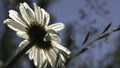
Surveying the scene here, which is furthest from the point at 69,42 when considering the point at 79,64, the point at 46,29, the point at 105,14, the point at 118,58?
the point at 118,58

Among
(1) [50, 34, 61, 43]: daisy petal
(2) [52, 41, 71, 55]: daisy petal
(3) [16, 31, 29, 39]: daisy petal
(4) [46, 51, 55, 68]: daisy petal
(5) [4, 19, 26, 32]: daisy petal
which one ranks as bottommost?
(4) [46, 51, 55, 68]: daisy petal

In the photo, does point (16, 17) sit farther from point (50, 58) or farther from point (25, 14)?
point (50, 58)

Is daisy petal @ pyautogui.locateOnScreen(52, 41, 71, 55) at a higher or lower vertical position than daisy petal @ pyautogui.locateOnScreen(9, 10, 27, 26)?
lower

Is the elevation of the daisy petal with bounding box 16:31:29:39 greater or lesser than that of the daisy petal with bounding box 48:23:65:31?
greater

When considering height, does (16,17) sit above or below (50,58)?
above

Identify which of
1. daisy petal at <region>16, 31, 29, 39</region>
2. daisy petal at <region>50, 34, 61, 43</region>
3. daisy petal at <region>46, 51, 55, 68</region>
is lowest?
daisy petal at <region>46, 51, 55, 68</region>

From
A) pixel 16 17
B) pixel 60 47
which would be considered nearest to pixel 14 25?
pixel 16 17

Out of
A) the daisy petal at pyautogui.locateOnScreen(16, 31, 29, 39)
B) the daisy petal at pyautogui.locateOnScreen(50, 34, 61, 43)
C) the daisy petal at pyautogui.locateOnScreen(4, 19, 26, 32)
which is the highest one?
the daisy petal at pyautogui.locateOnScreen(4, 19, 26, 32)

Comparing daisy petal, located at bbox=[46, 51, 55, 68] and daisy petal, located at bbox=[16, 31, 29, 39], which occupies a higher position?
daisy petal, located at bbox=[16, 31, 29, 39]

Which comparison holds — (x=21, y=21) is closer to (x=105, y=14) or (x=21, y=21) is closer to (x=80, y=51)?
(x=80, y=51)
